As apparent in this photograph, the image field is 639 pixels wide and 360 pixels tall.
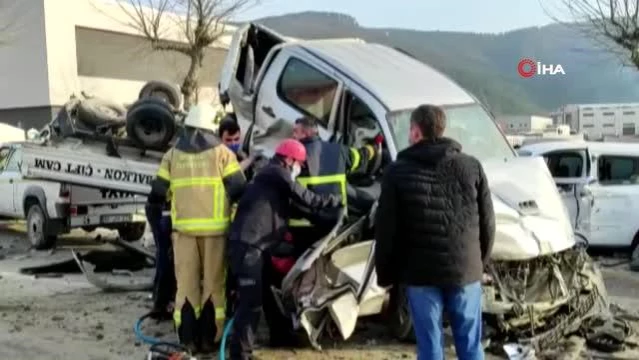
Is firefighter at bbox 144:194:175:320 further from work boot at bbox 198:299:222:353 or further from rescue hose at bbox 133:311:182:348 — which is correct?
work boot at bbox 198:299:222:353

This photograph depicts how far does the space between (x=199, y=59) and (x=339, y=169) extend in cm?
1960

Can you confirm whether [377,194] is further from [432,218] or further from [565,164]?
[565,164]

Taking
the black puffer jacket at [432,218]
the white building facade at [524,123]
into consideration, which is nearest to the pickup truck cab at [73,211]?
the black puffer jacket at [432,218]

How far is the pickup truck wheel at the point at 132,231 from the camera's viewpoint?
13.3 m

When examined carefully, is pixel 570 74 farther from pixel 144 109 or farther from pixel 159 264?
pixel 159 264

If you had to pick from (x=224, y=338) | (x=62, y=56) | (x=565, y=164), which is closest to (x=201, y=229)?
(x=224, y=338)

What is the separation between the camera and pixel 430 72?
315 inches

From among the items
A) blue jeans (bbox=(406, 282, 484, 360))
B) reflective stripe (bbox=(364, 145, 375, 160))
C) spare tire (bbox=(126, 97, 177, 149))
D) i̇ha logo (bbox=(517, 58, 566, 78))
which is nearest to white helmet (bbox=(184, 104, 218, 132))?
reflective stripe (bbox=(364, 145, 375, 160))

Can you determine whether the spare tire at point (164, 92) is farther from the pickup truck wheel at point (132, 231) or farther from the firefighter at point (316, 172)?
the firefighter at point (316, 172)

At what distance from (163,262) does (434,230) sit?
3681mm

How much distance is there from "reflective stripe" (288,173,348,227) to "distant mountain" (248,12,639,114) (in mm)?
18797

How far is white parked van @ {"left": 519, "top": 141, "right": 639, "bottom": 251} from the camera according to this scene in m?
11.6

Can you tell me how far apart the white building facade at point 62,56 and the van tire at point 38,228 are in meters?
16.0

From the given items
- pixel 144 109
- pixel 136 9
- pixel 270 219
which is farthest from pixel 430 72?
pixel 136 9
